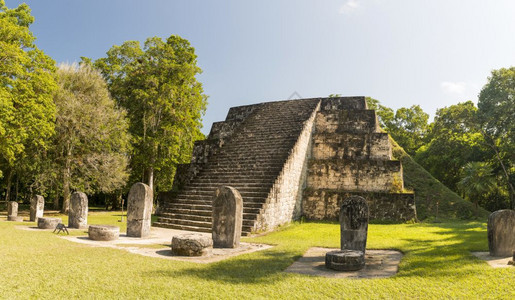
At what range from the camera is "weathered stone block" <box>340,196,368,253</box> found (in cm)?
747

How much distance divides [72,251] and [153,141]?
542 inches

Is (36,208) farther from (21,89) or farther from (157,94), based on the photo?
(157,94)

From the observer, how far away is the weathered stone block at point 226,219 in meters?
8.23

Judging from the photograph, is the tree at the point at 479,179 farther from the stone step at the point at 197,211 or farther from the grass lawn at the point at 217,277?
the stone step at the point at 197,211

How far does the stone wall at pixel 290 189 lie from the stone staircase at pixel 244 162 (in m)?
0.20

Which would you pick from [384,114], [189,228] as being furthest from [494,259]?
[384,114]

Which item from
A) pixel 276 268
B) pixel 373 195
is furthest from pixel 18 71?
pixel 373 195

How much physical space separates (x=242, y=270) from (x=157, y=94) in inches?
653

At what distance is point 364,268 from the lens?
250 inches

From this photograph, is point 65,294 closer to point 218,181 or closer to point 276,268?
point 276,268

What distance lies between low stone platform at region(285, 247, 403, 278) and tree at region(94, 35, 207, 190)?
1498 centimetres

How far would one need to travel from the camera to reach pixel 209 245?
7285mm

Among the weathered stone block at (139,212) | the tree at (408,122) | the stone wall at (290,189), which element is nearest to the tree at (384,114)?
the tree at (408,122)

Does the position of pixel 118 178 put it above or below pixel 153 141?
below
